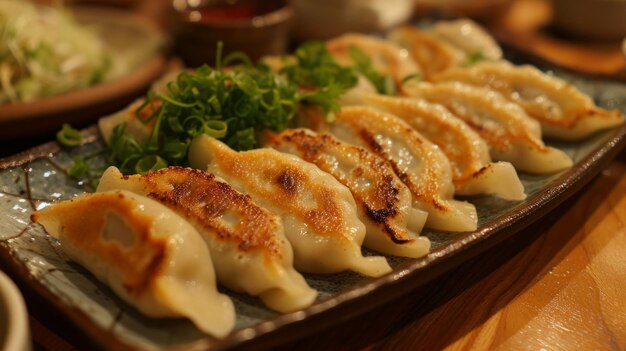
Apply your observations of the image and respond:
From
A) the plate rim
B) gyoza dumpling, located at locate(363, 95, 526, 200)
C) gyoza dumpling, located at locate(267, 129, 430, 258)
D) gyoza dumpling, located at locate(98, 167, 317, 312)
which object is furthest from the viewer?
gyoza dumpling, located at locate(363, 95, 526, 200)

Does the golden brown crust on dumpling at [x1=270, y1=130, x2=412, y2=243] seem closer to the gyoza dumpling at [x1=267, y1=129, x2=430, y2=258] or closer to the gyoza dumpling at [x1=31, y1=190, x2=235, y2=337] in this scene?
the gyoza dumpling at [x1=267, y1=129, x2=430, y2=258]

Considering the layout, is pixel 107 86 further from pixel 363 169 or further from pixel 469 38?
pixel 469 38

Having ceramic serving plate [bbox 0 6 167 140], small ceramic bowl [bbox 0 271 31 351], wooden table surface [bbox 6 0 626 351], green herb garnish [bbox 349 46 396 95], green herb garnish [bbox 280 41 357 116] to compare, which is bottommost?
wooden table surface [bbox 6 0 626 351]

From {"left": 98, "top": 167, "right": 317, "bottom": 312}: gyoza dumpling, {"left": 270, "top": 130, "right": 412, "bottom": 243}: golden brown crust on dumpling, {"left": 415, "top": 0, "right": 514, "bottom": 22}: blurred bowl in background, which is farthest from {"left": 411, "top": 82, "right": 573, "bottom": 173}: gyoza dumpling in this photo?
{"left": 415, "top": 0, "right": 514, "bottom": 22}: blurred bowl in background


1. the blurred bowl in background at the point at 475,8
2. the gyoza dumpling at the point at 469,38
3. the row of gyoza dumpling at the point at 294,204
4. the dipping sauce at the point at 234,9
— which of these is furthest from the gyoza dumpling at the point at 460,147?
the blurred bowl in background at the point at 475,8

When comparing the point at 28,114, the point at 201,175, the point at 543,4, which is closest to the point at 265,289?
the point at 201,175

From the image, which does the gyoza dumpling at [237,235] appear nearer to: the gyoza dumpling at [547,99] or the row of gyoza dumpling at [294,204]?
the row of gyoza dumpling at [294,204]

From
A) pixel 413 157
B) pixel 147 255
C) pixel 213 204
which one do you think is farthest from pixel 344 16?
pixel 147 255
